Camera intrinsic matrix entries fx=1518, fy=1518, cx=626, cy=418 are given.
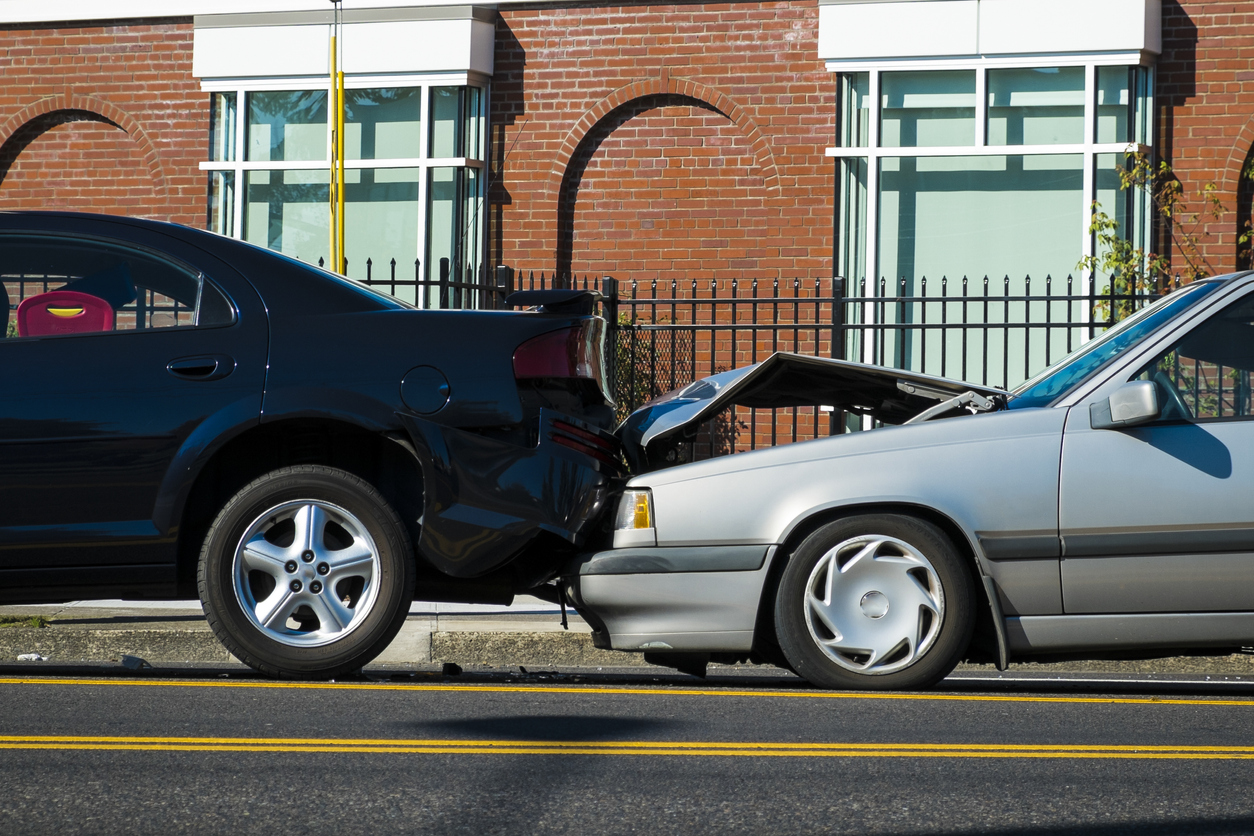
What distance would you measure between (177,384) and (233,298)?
0.37 metres

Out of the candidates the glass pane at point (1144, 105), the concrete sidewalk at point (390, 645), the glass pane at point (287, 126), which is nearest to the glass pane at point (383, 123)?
the glass pane at point (287, 126)

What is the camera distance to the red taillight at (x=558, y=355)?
5.40m

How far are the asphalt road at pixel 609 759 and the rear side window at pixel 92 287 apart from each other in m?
1.31

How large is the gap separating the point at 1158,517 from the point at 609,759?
2.17 m

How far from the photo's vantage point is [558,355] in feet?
18.0

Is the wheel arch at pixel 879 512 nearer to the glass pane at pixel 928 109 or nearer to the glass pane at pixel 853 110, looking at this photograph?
the glass pane at pixel 928 109

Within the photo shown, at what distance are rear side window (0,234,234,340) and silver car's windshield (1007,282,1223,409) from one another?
2.93 m

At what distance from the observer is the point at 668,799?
3736 mm

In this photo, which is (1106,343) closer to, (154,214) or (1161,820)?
(1161,820)

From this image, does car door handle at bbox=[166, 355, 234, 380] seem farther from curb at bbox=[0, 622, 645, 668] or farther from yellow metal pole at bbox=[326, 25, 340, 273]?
yellow metal pole at bbox=[326, 25, 340, 273]

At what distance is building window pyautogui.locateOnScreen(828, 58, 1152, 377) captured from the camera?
506 inches

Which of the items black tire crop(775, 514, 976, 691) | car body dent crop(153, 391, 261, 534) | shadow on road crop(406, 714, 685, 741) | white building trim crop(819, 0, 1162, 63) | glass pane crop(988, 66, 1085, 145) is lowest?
shadow on road crop(406, 714, 685, 741)

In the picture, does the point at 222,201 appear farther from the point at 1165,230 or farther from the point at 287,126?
the point at 1165,230

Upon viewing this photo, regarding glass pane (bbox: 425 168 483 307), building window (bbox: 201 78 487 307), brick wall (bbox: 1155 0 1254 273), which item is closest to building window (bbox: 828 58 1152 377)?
brick wall (bbox: 1155 0 1254 273)
